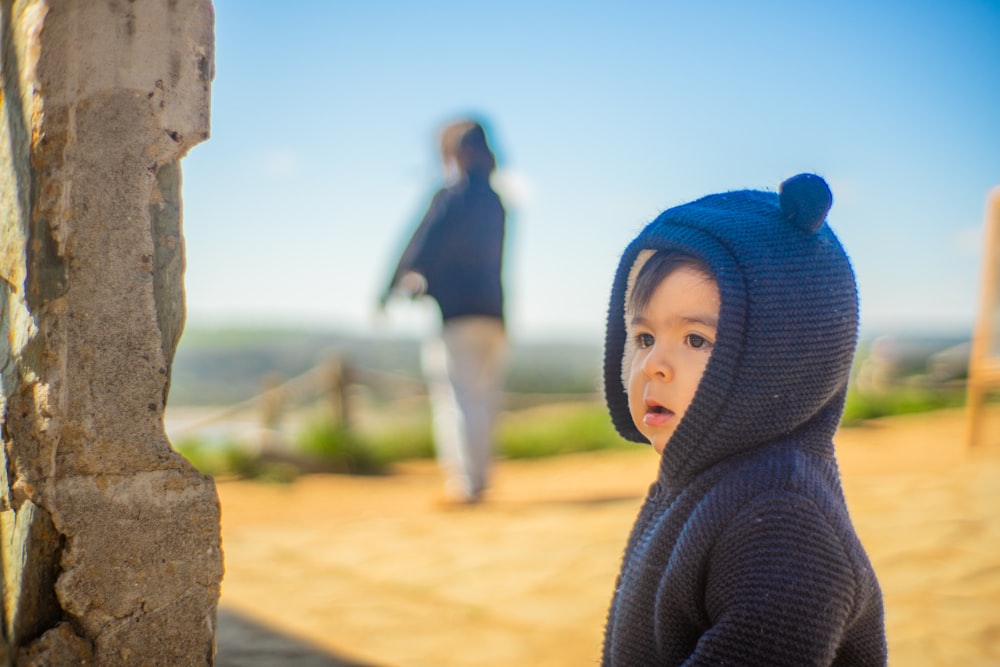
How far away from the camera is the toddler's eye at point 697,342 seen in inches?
61.8

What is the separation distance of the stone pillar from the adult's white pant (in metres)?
3.53

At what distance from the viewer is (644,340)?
1.66 metres

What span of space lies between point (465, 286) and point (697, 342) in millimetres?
3690

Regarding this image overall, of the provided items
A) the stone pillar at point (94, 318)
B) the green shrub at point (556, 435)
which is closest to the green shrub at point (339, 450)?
the green shrub at point (556, 435)

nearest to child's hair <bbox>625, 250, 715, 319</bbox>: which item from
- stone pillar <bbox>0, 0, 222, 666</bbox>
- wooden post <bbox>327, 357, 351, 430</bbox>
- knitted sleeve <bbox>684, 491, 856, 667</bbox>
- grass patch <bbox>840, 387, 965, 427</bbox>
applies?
knitted sleeve <bbox>684, 491, 856, 667</bbox>

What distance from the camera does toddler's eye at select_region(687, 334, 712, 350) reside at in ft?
5.15

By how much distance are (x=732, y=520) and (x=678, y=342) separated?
31 centimetres

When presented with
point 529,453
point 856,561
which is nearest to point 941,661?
point 856,561

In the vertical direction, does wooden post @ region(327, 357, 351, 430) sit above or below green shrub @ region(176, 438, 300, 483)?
above

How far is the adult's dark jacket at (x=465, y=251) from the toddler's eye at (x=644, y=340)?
3.58 meters

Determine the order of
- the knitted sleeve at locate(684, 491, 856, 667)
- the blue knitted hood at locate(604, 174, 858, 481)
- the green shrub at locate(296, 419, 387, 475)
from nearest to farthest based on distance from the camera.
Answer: the knitted sleeve at locate(684, 491, 856, 667) → the blue knitted hood at locate(604, 174, 858, 481) → the green shrub at locate(296, 419, 387, 475)

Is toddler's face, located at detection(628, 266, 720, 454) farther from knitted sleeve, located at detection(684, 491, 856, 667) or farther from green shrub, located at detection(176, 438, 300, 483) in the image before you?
green shrub, located at detection(176, 438, 300, 483)

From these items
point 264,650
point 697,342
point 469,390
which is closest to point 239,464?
point 469,390

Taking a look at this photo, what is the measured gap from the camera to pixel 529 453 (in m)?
9.62
